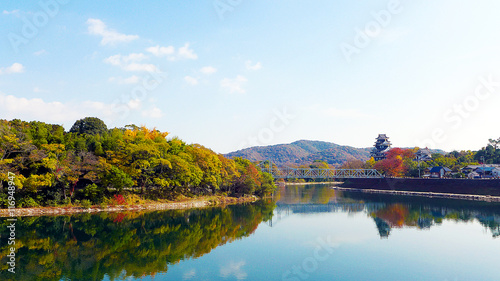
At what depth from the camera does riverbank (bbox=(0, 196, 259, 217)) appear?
2934 centimetres

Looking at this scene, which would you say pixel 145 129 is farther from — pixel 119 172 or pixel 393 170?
pixel 393 170

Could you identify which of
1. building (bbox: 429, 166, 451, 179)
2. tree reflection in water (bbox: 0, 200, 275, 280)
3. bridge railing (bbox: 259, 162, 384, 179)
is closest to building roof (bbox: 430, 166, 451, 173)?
building (bbox: 429, 166, 451, 179)

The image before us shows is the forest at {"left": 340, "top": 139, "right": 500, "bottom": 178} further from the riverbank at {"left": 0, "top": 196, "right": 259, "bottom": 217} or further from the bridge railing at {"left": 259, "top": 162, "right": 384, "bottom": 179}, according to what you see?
the riverbank at {"left": 0, "top": 196, "right": 259, "bottom": 217}

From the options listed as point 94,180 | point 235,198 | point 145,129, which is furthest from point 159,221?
point 145,129

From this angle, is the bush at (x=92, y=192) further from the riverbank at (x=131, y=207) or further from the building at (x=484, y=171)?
the building at (x=484, y=171)

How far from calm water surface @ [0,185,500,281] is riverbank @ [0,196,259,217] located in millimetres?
2417

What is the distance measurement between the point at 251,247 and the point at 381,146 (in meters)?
90.7

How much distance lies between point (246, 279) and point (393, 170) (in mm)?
73484

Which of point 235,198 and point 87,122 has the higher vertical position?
point 87,122

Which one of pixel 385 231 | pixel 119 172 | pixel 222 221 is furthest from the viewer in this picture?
pixel 119 172

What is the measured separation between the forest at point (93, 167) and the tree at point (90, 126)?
7.83 m

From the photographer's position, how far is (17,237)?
22.1 metres

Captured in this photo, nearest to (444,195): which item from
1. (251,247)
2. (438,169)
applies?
(438,169)

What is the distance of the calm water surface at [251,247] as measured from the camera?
16.4 meters
